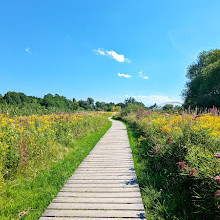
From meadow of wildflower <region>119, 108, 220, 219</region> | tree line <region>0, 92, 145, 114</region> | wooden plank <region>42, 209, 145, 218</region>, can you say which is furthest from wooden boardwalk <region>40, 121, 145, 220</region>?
tree line <region>0, 92, 145, 114</region>

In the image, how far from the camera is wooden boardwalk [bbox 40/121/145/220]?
2184 millimetres

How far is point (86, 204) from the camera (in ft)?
7.85

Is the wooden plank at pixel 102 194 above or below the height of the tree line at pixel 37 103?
below

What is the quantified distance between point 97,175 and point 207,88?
2318 centimetres

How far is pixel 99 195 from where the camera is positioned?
2.63 m

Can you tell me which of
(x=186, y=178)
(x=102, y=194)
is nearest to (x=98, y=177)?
(x=102, y=194)

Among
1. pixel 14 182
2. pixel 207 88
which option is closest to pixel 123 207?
pixel 14 182

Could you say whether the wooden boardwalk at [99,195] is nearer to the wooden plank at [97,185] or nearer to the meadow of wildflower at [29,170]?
the wooden plank at [97,185]

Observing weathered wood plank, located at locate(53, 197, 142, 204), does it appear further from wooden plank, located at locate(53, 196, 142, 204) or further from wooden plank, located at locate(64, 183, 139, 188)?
wooden plank, located at locate(64, 183, 139, 188)

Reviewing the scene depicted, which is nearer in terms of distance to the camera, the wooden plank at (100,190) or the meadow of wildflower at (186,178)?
the meadow of wildflower at (186,178)

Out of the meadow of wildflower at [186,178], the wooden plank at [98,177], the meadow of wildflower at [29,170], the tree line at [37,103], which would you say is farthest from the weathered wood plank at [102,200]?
the tree line at [37,103]

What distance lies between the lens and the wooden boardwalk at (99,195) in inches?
86.0

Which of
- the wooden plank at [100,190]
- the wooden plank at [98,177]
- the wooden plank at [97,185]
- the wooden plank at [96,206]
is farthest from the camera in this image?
the wooden plank at [98,177]

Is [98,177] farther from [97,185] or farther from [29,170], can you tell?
[29,170]
